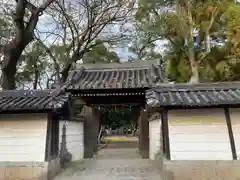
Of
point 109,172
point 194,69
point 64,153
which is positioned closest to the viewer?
point 109,172

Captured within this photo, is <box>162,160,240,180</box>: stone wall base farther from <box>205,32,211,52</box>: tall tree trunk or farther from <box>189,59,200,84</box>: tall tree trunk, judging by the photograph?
<box>205,32,211,52</box>: tall tree trunk

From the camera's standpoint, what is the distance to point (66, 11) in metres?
14.1

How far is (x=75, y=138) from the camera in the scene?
377 inches

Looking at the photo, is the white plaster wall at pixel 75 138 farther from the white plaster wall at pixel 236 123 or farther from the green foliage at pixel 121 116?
the green foliage at pixel 121 116

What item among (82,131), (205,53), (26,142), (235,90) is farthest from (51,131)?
(205,53)

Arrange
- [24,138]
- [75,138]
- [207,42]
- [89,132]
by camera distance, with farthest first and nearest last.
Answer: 1. [207,42]
2. [89,132]
3. [75,138]
4. [24,138]

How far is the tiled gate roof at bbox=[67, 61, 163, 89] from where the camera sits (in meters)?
9.28

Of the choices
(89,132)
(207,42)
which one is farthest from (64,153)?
(207,42)

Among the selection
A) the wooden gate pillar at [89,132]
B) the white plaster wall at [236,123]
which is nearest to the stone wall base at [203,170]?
the white plaster wall at [236,123]

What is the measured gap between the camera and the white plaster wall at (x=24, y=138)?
6602 mm

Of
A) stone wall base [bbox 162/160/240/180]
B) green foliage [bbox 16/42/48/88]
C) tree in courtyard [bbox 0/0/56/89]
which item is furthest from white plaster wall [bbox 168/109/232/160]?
green foliage [bbox 16/42/48/88]

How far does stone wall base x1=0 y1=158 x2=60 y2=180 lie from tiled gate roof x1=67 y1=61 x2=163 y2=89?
350cm

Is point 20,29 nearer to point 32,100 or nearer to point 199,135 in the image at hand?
point 32,100

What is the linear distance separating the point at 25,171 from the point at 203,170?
184 inches
